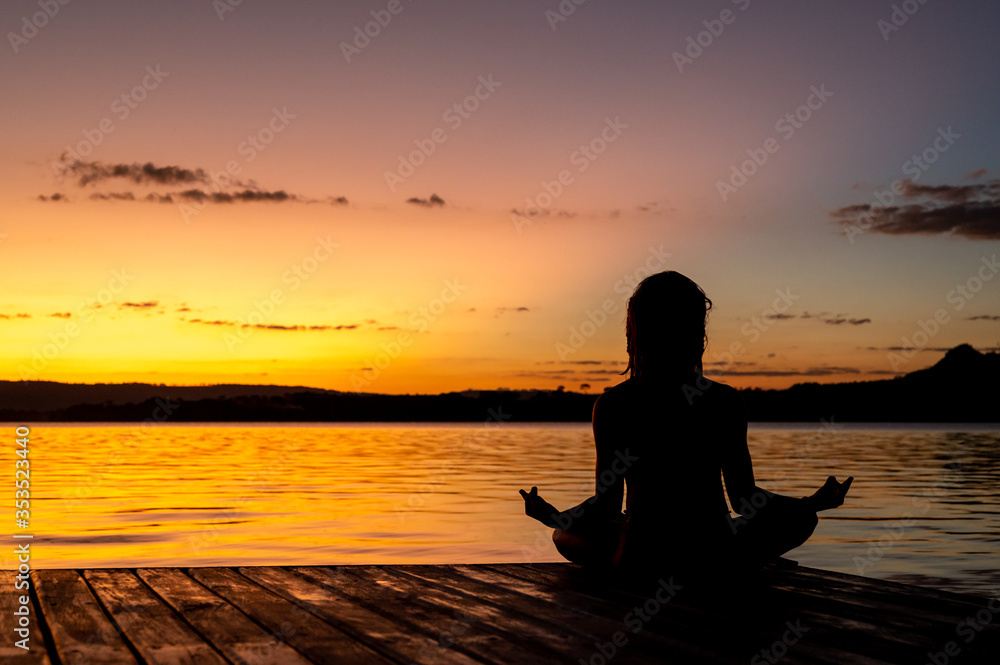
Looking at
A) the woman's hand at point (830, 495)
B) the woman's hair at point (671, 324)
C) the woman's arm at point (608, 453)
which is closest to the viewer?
the woman's hand at point (830, 495)

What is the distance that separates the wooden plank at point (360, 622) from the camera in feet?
12.5

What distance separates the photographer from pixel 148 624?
4367 mm

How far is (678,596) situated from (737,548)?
0.42 metres

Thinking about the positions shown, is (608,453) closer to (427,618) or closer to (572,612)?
(572,612)

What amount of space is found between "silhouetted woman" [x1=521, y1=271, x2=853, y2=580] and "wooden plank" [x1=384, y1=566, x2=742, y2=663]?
0.50 metres

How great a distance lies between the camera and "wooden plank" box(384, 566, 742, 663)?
3883 millimetres

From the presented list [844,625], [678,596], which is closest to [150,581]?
[678,596]

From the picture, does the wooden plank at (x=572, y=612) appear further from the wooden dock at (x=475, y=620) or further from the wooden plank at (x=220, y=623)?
the wooden plank at (x=220, y=623)

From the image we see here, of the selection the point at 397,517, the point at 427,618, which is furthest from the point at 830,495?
the point at 397,517

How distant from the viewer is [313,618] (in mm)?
4547

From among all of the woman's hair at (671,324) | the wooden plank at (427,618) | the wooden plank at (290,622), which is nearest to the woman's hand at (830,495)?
the woman's hair at (671,324)

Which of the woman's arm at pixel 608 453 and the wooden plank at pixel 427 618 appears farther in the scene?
the woman's arm at pixel 608 453

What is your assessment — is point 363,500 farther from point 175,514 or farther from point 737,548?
point 737,548

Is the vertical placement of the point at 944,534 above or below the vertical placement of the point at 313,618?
below
